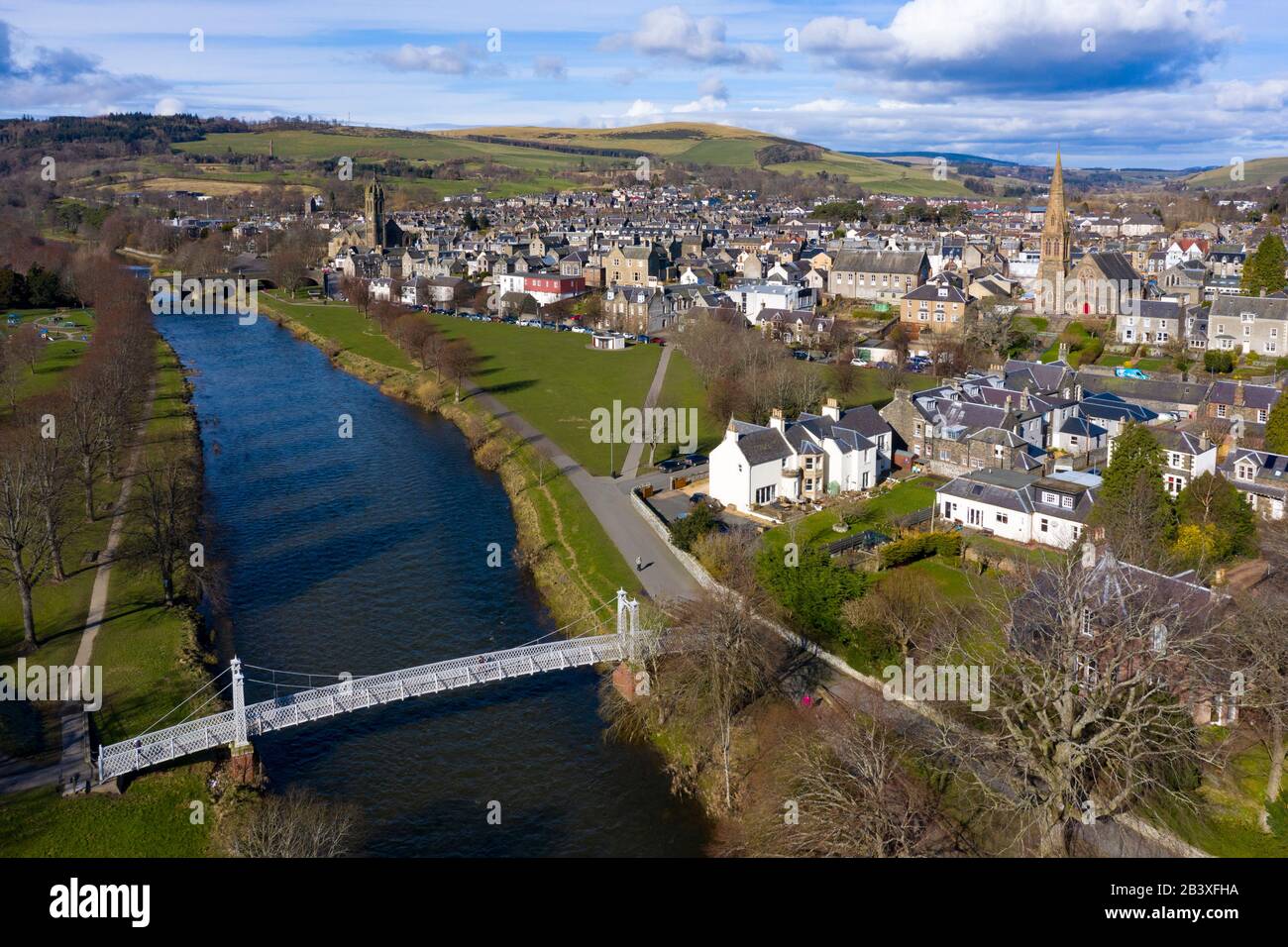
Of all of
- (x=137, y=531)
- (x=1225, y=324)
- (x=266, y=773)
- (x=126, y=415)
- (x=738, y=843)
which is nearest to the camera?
(x=738, y=843)

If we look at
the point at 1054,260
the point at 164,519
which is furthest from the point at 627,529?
the point at 1054,260

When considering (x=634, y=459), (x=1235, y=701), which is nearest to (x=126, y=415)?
(x=634, y=459)

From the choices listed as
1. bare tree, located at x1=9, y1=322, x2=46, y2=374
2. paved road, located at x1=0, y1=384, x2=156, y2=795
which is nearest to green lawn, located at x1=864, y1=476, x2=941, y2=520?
paved road, located at x1=0, y1=384, x2=156, y2=795

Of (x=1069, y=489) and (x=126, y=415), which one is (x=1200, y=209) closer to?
(x=1069, y=489)

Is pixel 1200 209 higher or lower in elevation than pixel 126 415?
higher

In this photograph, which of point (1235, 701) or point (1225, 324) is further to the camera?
point (1225, 324)

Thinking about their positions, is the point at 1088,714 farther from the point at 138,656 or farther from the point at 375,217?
the point at 375,217
